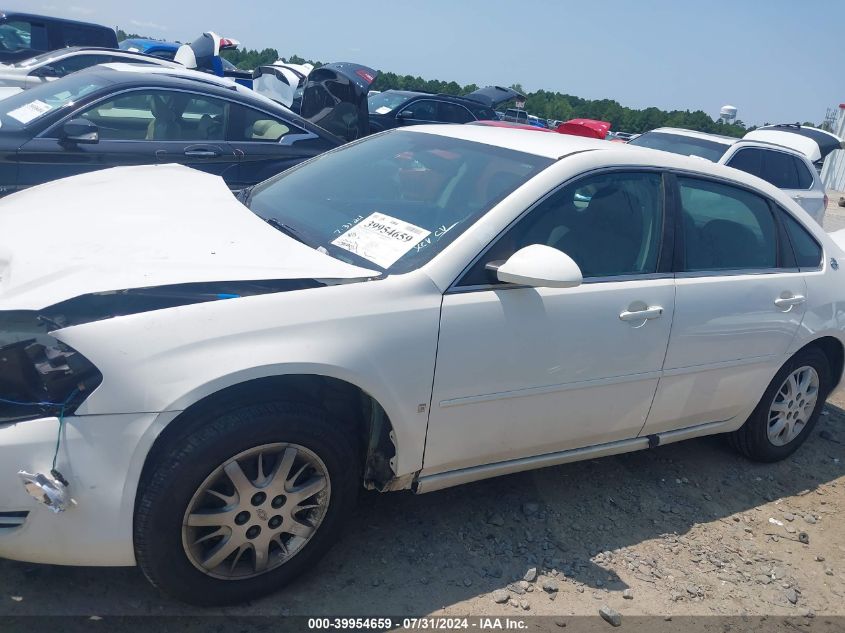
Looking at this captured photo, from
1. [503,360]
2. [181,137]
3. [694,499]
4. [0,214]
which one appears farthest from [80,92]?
[694,499]

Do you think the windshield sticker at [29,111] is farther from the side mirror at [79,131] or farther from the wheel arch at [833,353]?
the wheel arch at [833,353]

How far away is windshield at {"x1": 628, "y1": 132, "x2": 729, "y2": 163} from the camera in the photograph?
9367 millimetres

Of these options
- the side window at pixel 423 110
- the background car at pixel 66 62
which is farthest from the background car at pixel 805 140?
the background car at pixel 66 62

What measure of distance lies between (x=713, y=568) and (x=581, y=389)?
1.03 meters

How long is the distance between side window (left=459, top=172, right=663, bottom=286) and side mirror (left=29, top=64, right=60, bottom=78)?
8.57 m

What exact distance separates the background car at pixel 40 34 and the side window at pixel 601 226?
1108cm

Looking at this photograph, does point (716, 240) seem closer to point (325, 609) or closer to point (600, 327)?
point (600, 327)

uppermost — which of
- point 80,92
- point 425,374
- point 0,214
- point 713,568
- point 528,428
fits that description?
point 80,92

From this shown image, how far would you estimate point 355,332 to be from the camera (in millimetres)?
2529

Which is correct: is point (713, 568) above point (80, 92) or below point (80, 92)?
below

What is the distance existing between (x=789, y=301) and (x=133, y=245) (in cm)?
309

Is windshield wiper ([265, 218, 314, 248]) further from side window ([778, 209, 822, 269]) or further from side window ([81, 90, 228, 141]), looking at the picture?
side window ([81, 90, 228, 141])

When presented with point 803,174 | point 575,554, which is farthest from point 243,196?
point 803,174

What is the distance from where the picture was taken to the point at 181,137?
5.89m
